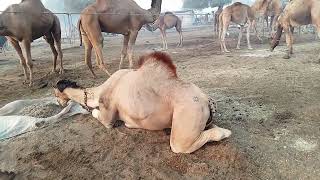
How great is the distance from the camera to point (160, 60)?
3.80 metres

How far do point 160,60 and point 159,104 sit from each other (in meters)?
0.56

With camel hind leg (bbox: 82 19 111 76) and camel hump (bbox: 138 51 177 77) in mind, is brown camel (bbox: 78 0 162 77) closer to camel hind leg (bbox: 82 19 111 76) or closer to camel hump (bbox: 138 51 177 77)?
camel hind leg (bbox: 82 19 111 76)

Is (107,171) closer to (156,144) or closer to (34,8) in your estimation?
(156,144)

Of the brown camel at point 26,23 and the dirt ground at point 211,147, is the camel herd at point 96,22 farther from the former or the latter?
the dirt ground at point 211,147

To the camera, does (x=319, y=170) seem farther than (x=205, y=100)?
No

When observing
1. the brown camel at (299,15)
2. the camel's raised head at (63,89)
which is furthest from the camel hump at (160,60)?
the brown camel at (299,15)

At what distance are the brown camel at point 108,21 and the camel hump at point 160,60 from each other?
376 cm

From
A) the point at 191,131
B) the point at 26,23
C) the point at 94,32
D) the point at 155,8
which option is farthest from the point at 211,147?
the point at 155,8

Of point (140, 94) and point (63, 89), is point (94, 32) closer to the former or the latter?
point (63, 89)

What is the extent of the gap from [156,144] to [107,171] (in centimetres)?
66

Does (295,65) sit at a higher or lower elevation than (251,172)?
higher

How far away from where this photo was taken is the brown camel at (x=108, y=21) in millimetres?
7324

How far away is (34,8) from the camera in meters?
7.69

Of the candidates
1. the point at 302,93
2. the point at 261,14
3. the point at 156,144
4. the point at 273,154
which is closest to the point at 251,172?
the point at 273,154
